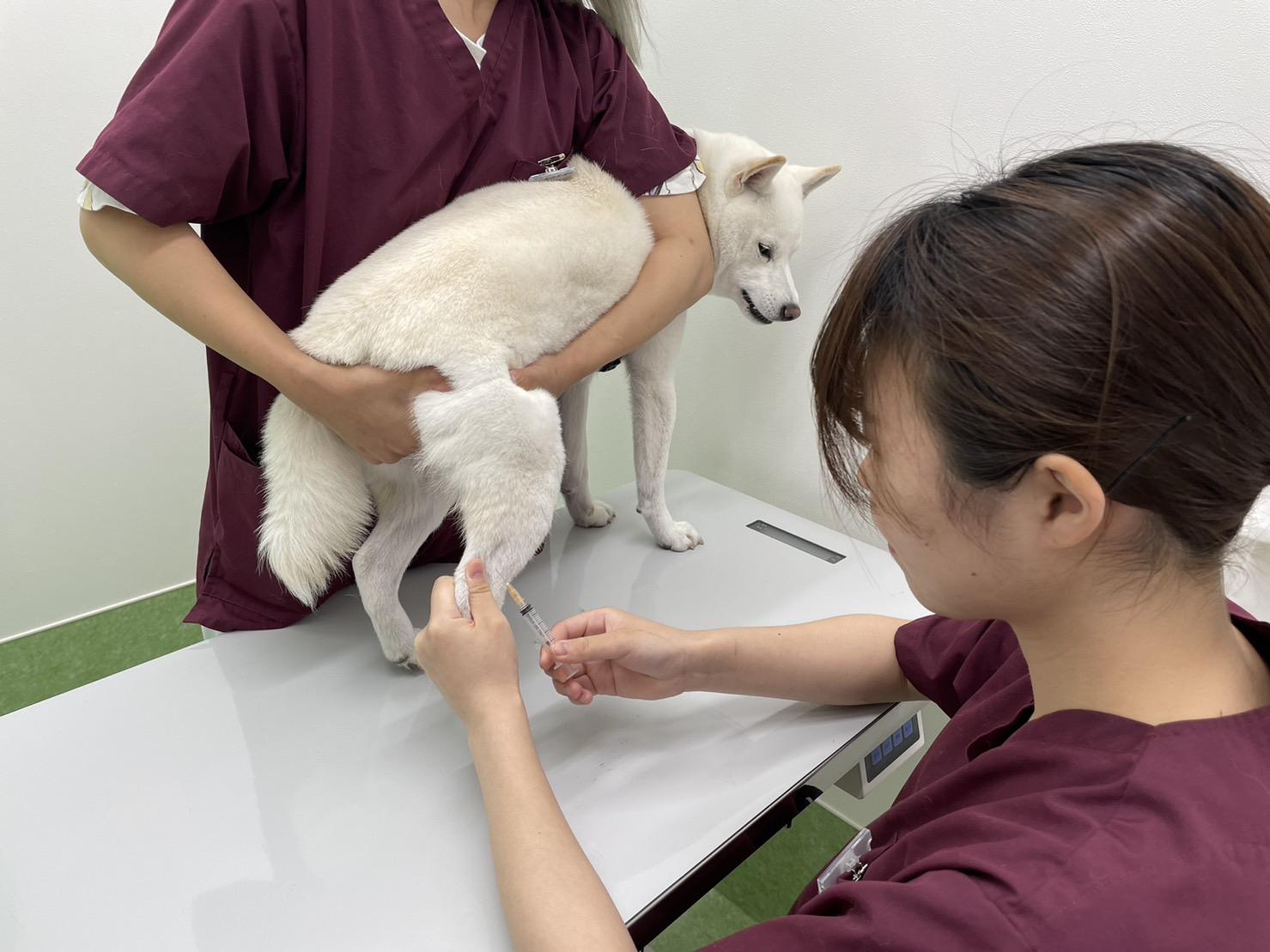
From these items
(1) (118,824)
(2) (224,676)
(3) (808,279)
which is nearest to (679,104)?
(3) (808,279)

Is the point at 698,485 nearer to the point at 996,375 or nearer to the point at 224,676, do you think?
the point at 224,676

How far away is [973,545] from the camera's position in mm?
A: 377

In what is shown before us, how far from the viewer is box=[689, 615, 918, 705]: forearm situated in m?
0.64

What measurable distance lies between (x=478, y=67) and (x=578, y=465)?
51 centimetres

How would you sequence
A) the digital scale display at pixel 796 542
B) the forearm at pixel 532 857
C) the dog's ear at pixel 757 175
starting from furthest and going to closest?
the digital scale display at pixel 796 542 → the dog's ear at pixel 757 175 → the forearm at pixel 532 857

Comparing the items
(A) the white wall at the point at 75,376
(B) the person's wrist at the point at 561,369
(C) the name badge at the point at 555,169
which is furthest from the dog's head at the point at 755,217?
(A) the white wall at the point at 75,376

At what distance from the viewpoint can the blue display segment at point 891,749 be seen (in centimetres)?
69

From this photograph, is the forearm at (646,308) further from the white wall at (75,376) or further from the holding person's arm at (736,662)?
the white wall at (75,376)

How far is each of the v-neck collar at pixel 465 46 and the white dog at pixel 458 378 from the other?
0.29 ft

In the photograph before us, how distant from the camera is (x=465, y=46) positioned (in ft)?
2.27

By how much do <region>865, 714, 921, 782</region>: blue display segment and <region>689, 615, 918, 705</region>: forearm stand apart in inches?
3.0

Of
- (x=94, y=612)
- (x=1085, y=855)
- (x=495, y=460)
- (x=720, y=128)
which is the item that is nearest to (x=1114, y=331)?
(x=1085, y=855)

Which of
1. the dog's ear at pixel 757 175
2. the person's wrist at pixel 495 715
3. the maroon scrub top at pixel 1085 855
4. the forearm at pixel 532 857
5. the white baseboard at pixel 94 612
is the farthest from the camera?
the white baseboard at pixel 94 612

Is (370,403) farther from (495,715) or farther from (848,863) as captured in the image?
(848,863)
